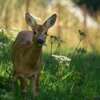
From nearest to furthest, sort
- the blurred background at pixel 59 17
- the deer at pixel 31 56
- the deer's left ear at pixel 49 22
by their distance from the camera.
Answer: the deer at pixel 31 56, the deer's left ear at pixel 49 22, the blurred background at pixel 59 17

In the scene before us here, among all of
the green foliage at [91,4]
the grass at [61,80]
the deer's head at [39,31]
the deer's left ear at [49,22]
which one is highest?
the green foliage at [91,4]

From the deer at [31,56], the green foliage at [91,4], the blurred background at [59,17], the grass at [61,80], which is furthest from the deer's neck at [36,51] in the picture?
the green foliage at [91,4]

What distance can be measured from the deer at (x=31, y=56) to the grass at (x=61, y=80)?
192 millimetres

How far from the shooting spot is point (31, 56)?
9.98 m

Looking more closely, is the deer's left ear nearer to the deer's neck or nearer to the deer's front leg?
the deer's neck

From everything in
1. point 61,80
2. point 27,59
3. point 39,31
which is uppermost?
point 39,31

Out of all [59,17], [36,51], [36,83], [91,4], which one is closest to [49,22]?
[36,51]

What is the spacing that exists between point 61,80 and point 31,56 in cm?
115

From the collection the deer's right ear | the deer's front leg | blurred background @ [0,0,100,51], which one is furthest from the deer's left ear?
blurred background @ [0,0,100,51]

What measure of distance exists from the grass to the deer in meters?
0.19

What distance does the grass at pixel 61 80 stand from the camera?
32.4ft

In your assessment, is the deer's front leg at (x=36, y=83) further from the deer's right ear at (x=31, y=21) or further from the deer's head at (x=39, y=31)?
the deer's right ear at (x=31, y=21)

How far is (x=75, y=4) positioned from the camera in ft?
96.6

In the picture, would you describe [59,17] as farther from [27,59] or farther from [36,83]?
[36,83]
